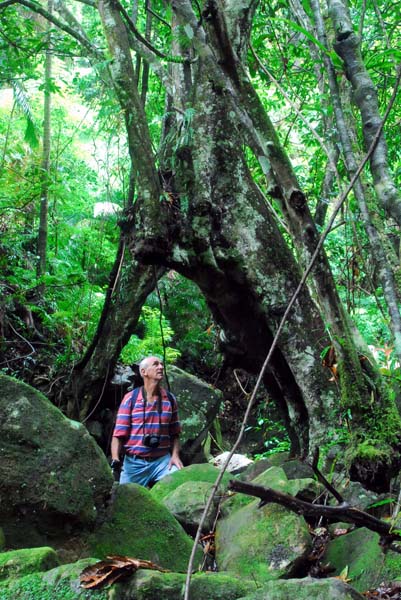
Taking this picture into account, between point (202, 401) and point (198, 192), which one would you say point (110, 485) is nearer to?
point (198, 192)

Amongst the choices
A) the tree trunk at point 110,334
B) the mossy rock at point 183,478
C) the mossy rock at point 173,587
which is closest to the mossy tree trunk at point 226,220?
the mossy rock at point 183,478

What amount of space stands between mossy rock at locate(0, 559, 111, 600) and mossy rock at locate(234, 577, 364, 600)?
59 centimetres

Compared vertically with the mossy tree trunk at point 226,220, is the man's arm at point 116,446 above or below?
below

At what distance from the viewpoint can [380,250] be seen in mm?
2797

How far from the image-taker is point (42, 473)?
10.3ft

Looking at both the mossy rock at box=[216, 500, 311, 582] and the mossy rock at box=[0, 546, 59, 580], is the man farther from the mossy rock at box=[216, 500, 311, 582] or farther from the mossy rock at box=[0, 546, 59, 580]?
the mossy rock at box=[0, 546, 59, 580]

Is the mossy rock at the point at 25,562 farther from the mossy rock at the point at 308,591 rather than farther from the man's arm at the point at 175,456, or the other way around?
the man's arm at the point at 175,456

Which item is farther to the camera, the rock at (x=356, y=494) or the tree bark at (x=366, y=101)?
the rock at (x=356, y=494)

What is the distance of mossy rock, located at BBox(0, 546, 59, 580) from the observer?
7.39 feet

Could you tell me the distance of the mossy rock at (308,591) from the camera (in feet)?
6.37

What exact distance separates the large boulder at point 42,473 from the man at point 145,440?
227cm

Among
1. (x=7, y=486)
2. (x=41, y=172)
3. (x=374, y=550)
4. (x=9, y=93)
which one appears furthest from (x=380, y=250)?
(x=9, y=93)

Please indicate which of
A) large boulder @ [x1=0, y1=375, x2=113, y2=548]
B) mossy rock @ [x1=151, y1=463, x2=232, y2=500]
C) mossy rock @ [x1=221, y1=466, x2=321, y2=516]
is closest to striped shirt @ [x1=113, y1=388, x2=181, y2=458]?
mossy rock @ [x1=151, y1=463, x2=232, y2=500]

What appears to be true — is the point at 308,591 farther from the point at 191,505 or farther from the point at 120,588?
the point at 191,505
